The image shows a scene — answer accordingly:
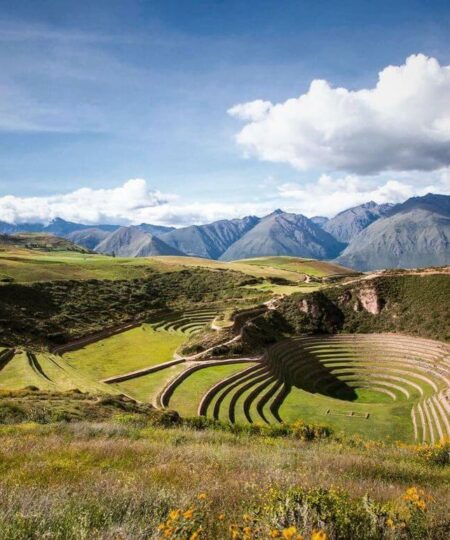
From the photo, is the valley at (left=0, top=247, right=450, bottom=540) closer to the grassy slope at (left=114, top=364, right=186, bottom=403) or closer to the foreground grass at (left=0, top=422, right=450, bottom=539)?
the foreground grass at (left=0, top=422, right=450, bottom=539)

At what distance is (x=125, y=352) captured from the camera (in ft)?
171

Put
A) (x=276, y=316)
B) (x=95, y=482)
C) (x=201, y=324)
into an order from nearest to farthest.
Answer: (x=95, y=482)
(x=276, y=316)
(x=201, y=324)

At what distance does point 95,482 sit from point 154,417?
1509 centimetres

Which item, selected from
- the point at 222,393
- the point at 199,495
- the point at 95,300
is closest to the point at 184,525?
the point at 199,495

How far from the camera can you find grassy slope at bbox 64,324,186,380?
146 feet

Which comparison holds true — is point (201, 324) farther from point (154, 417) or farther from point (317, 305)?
point (154, 417)

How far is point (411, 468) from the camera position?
10867 millimetres

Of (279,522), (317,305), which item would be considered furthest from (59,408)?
(317,305)

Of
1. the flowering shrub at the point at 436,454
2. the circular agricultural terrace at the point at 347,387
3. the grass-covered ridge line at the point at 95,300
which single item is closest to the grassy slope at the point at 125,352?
the grass-covered ridge line at the point at 95,300

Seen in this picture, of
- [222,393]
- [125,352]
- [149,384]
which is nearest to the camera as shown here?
[222,393]

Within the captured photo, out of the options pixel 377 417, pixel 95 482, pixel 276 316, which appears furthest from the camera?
pixel 276 316

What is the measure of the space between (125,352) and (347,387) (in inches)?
1128

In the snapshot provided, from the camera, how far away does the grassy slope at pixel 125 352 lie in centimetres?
4452

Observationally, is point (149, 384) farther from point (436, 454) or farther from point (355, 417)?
point (436, 454)
